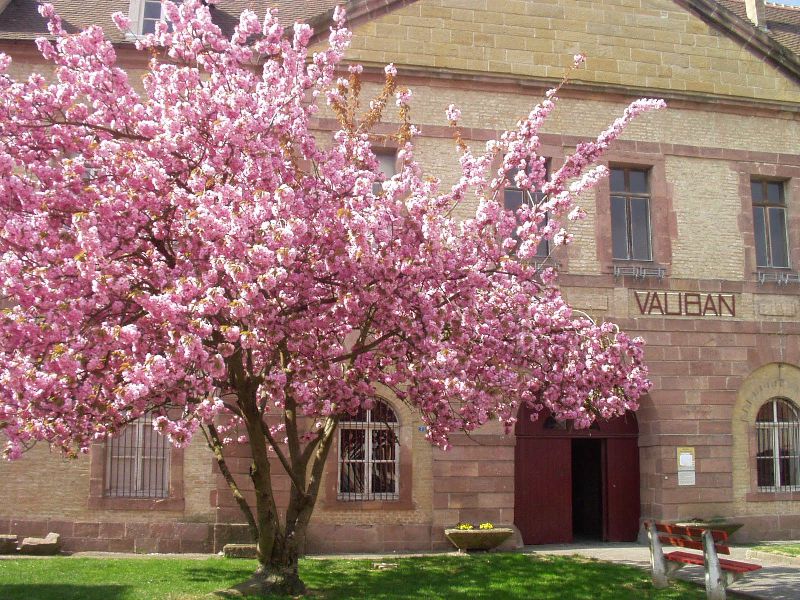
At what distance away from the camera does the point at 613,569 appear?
11789mm

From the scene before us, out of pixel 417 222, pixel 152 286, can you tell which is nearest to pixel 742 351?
pixel 417 222

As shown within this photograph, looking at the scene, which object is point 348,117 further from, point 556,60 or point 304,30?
point 556,60

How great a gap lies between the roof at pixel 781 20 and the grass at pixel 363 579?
40.1 ft

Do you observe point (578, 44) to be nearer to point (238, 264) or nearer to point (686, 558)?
point (686, 558)

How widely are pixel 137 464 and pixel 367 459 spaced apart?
3.64 meters

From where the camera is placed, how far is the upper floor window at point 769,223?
16.3 m

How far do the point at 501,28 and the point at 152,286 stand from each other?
32.4 feet

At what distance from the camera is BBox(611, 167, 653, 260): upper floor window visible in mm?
15766

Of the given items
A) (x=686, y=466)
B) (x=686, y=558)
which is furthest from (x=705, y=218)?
(x=686, y=558)

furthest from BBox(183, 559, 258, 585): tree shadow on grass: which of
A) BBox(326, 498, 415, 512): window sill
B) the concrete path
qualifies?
the concrete path

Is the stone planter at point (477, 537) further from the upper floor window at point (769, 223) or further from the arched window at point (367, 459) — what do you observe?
the upper floor window at point (769, 223)

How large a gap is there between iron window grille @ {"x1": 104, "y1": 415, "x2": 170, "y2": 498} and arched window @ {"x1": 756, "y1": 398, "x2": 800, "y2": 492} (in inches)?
396

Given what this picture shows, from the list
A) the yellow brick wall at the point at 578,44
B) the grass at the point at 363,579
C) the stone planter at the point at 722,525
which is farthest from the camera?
the yellow brick wall at the point at 578,44

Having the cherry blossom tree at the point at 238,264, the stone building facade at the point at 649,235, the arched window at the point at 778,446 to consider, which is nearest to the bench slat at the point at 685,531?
the cherry blossom tree at the point at 238,264
